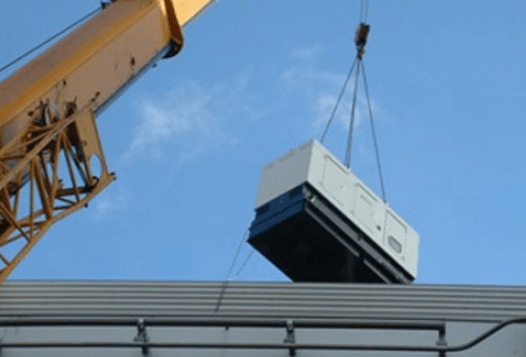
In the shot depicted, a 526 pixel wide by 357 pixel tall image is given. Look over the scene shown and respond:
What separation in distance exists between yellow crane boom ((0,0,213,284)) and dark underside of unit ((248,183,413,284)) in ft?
11.6

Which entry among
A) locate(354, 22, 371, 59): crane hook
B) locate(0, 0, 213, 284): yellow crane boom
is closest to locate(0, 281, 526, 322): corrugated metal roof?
locate(0, 0, 213, 284): yellow crane boom

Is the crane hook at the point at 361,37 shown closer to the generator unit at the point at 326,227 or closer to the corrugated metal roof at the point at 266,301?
the generator unit at the point at 326,227

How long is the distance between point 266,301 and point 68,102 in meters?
8.26

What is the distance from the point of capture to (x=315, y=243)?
2708 cm

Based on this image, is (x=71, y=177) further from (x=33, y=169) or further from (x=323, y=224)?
(x=323, y=224)

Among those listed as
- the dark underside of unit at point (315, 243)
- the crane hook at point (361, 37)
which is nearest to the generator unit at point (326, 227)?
the dark underside of unit at point (315, 243)

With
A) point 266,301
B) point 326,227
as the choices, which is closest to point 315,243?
point 326,227

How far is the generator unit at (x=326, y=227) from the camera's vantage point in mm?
26922

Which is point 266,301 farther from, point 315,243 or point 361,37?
point 361,37

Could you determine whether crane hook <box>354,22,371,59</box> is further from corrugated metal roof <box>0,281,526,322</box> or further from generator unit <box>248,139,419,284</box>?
corrugated metal roof <box>0,281,526,322</box>

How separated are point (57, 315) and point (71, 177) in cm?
813

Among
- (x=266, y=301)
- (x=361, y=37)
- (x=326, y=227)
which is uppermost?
(x=361, y=37)

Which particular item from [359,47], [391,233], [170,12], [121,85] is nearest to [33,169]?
[121,85]

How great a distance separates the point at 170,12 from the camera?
92.2ft
